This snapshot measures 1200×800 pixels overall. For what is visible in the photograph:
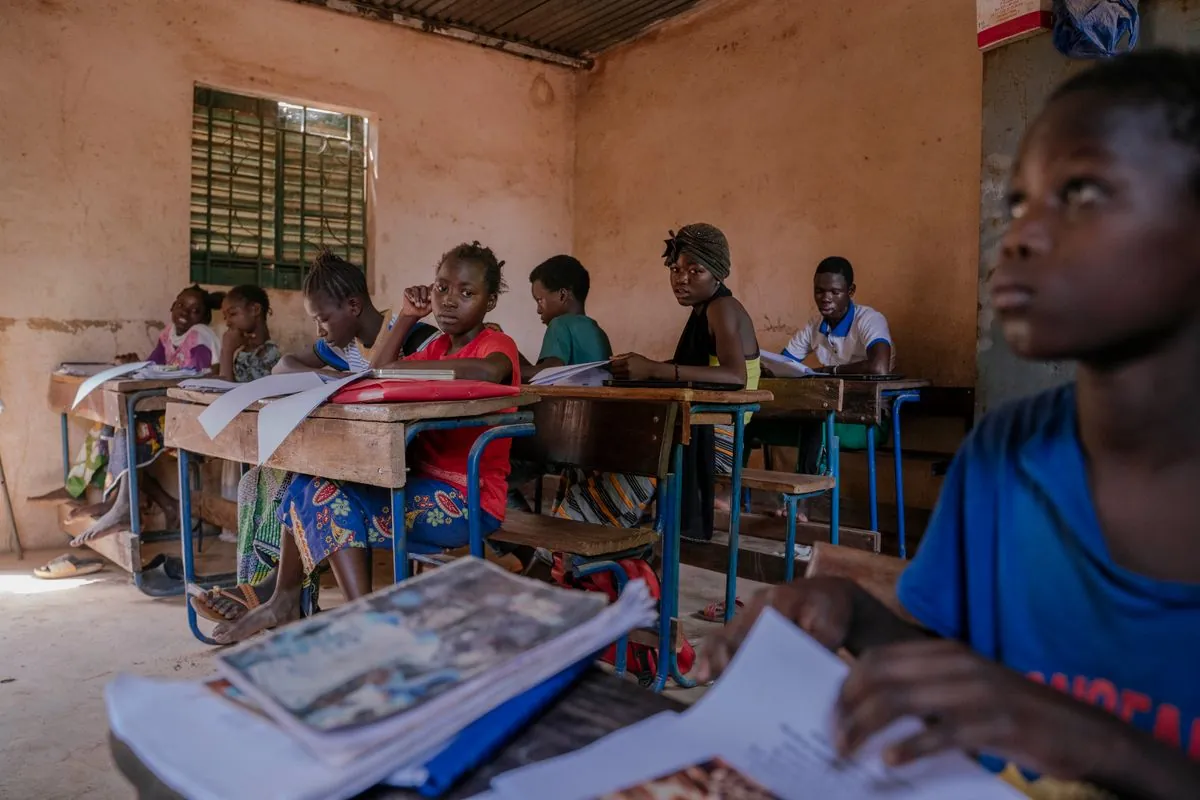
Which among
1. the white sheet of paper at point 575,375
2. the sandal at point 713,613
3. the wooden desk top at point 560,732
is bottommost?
the sandal at point 713,613

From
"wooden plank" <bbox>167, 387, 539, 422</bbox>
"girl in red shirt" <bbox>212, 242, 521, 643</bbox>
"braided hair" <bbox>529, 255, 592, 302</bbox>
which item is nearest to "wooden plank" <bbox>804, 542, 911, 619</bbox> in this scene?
→ "wooden plank" <bbox>167, 387, 539, 422</bbox>

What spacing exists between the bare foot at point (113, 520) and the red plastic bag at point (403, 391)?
2553 millimetres

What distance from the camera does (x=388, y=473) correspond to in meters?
1.79

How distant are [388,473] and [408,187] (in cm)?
443

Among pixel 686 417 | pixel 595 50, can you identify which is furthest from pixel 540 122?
pixel 686 417

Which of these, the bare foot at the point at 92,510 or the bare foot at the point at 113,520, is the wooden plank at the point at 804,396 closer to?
the bare foot at the point at 113,520

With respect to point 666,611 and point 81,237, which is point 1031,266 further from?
point 81,237

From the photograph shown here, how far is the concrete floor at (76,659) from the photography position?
6.33 feet

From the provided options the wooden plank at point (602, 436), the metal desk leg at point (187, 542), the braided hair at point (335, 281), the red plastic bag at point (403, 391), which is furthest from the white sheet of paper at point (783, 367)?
the metal desk leg at point (187, 542)

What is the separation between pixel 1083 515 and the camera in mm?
688

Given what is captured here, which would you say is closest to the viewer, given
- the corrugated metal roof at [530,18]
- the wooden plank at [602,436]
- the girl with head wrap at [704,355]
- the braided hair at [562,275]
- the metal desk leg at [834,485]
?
the wooden plank at [602,436]

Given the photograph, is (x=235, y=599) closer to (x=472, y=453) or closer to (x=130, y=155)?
(x=472, y=453)

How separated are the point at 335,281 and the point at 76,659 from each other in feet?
4.82

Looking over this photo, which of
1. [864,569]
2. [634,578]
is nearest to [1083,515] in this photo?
[864,569]
